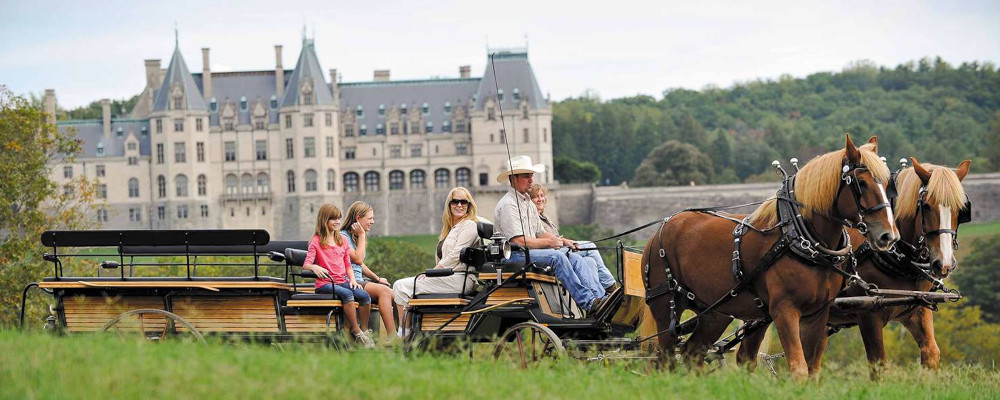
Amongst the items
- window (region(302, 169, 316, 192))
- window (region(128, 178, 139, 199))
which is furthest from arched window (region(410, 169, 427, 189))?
window (region(128, 178, 139, 199))

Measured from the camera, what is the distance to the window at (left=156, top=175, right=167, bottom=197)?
8112 centimetres

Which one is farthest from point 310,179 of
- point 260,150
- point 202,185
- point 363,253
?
point 363,253

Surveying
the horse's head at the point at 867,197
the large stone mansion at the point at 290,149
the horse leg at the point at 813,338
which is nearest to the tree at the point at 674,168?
the large stone mansion at the point at 290,149

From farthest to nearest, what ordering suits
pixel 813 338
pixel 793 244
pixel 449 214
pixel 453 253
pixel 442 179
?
pixel 442 179
pixel 449 214
pixel 453 253
pixel 813 338
pixel 793 244

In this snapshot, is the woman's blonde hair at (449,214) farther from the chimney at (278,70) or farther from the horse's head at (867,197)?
the chimney at (278,70)

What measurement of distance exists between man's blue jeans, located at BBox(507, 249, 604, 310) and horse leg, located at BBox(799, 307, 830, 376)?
4.39 feet

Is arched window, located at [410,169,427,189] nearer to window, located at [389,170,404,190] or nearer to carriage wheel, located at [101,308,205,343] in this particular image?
window, located at [389,170,404,190]

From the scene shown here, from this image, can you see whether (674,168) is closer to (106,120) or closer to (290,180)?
(290,180)

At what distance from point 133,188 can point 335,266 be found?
2922 inches

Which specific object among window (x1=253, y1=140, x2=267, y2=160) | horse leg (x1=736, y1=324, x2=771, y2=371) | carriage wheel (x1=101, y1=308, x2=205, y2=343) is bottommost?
horse leg (x1=736, y1=324, x2=771, y2=371)

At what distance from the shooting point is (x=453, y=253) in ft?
31.9

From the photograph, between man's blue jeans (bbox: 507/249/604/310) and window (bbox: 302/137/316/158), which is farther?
window (bbox: 302/137/316/158)

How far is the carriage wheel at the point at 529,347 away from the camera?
27.4 feet

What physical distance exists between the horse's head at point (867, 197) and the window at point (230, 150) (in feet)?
248
